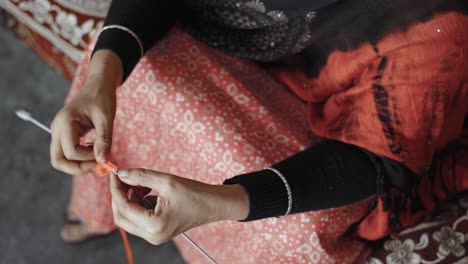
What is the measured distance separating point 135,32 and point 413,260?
693 millimetres

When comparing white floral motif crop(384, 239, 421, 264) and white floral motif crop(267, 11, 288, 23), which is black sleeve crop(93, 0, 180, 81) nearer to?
white floral motif crop(267, 11, 288, 23)

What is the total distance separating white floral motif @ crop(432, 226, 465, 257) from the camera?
879 mm

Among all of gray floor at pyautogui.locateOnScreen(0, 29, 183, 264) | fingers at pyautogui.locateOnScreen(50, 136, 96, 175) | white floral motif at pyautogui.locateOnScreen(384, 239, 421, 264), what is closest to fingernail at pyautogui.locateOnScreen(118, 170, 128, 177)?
fingers at pyautogui.locateOnScreen(50, 136, 96, 175)

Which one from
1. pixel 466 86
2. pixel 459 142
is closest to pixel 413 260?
pixel 459 142

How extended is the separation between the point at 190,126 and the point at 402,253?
493 millimetres

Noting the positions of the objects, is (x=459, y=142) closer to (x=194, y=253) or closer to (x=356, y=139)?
(x=356, y=139)

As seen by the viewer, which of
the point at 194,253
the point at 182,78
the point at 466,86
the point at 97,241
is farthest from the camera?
the point at 97,241

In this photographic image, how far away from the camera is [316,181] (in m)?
0.73

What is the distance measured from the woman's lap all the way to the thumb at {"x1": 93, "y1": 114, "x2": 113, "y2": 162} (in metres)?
0.16

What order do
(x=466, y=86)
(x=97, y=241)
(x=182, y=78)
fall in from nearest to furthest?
(x=466, y=86), (x=182, y=78), (x=97, y=241)

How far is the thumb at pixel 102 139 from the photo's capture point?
26.0 inches

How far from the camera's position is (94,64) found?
766 mm

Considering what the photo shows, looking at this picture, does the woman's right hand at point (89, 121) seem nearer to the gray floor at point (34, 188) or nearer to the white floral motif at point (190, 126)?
the white floral motif at point (190, 126)

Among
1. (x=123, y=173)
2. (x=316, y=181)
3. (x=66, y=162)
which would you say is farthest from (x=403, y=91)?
(x=66, y=162)
